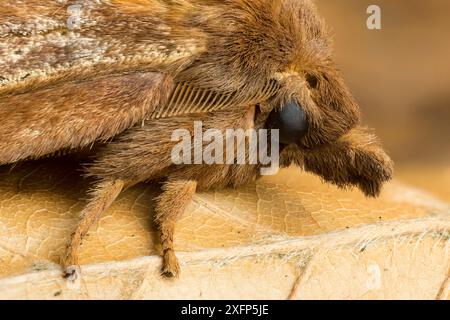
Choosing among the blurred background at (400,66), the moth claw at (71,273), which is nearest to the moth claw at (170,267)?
the moth claw at (71,273)

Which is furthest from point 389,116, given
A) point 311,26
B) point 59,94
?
point 59,94

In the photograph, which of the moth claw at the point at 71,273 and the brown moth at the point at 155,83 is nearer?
the moth claw at the point at 71,273

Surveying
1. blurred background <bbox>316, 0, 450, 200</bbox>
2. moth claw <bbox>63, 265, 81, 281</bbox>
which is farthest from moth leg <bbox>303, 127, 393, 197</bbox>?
blurred background <bbox>316, 0, 450, 200</bbox>

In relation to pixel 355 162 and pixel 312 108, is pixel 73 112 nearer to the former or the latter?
pixel 312 108

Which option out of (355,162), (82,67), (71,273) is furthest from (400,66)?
(71,273)

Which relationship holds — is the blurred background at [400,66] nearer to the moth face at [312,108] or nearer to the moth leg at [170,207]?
the moth face at [312,108]

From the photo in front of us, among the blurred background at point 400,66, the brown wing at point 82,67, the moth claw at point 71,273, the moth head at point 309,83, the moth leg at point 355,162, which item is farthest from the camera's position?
the blurred background at point 400,66
